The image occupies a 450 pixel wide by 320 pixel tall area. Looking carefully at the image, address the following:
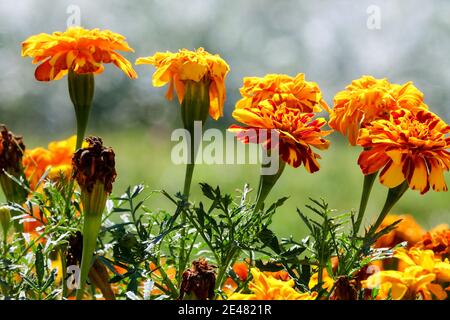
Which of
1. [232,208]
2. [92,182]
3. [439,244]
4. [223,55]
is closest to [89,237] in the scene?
[92,182]

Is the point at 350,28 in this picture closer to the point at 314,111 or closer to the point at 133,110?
the point at 133,110

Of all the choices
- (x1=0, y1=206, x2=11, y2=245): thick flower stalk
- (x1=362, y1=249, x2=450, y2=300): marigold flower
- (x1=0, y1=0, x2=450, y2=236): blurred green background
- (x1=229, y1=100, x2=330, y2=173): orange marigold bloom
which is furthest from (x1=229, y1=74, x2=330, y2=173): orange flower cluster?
(x1=0, y1=0, x2=450, y2=236): blurred green background

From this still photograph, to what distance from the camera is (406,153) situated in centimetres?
79

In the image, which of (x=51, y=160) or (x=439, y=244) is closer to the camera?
(x=439, y=244)

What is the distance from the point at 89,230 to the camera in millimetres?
753

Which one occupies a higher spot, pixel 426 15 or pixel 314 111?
pixel 426 15

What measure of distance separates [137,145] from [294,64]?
3.62ft

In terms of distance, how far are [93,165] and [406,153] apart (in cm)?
28

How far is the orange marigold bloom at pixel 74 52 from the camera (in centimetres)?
84

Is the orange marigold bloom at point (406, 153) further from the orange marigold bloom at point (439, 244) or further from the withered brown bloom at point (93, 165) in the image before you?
the withered brown bloom at point (93, 165)

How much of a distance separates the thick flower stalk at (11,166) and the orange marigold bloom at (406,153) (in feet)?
1.20

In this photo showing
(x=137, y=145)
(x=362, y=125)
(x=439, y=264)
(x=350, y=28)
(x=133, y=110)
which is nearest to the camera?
(x=439, y=264)

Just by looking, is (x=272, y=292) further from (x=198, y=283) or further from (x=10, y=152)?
(x=10, y=152)

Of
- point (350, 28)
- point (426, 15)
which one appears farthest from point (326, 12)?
Result: point (426, 15)
